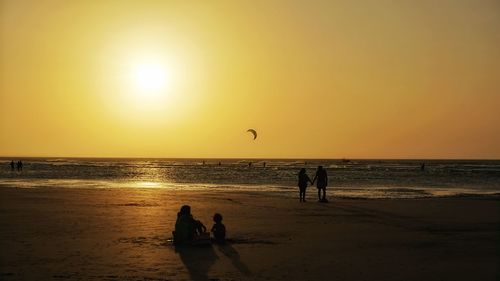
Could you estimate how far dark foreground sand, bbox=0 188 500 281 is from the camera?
1059 cm

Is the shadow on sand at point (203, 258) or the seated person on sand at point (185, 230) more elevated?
the seated person on sand at point (185, 230)

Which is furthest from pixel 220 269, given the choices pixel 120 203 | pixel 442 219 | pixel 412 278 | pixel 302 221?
pixel 120 203

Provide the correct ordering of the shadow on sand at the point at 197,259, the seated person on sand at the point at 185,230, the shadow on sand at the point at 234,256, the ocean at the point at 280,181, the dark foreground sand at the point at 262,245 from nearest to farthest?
the shadow on sand at the point at 197,259 → the dark foreground sand at the point at 262,245 → the shadow on sand at the point at 234,256 → the seated person on sand at the point at 185,230 → the ocean at the point at 280,181

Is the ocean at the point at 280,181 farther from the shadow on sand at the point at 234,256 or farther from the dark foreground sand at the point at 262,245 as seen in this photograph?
the shadow on sand at the point at 234,256

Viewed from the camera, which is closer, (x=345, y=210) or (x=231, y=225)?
(x=231, y=225)

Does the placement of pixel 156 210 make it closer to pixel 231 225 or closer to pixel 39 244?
pixel 231 225

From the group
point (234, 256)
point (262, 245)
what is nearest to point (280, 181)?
point (262, 245)

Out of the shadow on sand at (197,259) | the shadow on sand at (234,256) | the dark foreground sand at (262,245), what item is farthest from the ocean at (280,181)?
the shadow on sand at (197,259)

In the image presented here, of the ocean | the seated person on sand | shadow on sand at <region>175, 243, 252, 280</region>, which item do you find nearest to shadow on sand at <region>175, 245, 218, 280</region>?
shadow on sand at <region>175, 243, 252, 280</region>

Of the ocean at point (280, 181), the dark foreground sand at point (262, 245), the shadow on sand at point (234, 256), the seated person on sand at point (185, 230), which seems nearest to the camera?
the dark foreground sand at point (262, 245)

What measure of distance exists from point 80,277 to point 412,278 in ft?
18.8

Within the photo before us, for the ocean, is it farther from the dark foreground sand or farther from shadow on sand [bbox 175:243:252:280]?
shadow on sand [bbox 175:243:252:280]

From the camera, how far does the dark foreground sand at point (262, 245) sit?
1059cm

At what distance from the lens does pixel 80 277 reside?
10.1 metres
